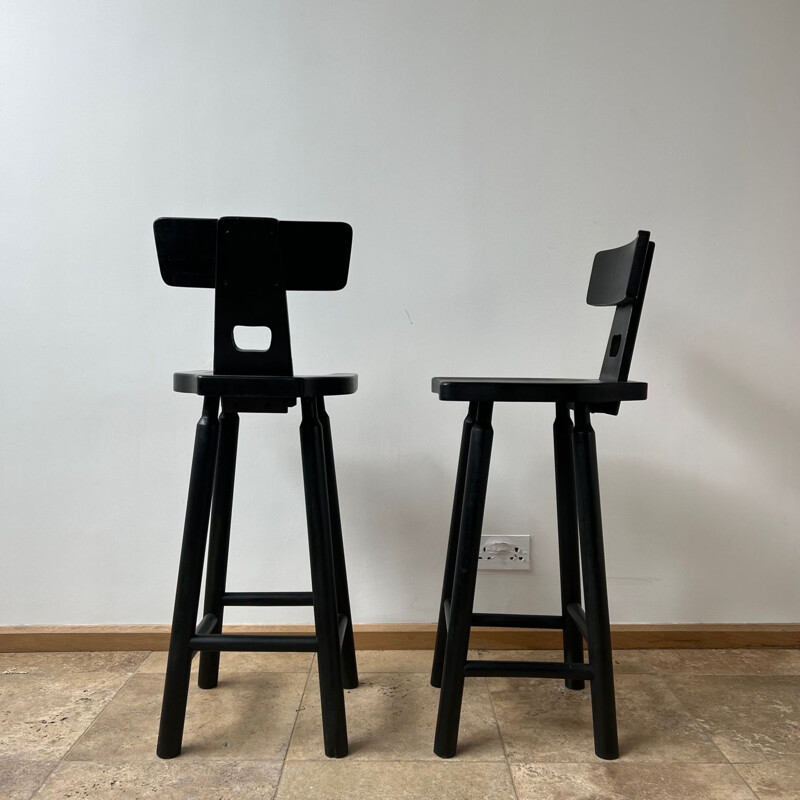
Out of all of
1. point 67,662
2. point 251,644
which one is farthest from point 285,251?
point 67,662

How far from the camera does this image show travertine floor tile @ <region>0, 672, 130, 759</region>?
139 centimetres

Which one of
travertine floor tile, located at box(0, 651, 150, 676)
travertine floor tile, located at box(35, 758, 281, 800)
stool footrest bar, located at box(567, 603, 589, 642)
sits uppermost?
stool footrest bar, located at box(567, 603, 589, 642)

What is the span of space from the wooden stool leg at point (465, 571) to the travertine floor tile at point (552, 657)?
0.52 metres

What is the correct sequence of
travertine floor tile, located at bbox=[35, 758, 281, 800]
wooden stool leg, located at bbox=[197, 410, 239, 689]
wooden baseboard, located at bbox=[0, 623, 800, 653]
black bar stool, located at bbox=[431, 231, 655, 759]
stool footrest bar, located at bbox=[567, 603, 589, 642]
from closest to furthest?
1. travertine floor tile, located at bbox=[35, 758, 281, 800]
2. black bar stool, located at bbox=[431, 231, 655, 759]
3. stool footrest bar, located at bbox=[567, 603, 589, 642]
4. wooden stool leg, located at bbox=[197, 410, 239, 689]
5. wooden baseboard, located at bbox=[0, 623, 800, 653]

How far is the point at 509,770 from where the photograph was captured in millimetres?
1300

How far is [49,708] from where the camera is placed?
155cm

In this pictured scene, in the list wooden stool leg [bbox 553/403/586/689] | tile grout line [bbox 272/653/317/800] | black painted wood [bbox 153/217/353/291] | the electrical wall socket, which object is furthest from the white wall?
black painted wood [bbox 153/217/353/291]

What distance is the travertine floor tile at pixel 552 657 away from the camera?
1.79 m

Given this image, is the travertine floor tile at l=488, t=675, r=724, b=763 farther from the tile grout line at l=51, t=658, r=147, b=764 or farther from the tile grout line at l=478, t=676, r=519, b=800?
the tile grout line at l=51, t=658, r=147, b=764

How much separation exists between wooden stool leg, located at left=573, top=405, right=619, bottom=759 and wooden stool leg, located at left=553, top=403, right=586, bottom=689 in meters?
0.22

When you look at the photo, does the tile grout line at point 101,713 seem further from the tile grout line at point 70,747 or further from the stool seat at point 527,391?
the stool seat at point 527,391

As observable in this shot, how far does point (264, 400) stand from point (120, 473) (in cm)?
78

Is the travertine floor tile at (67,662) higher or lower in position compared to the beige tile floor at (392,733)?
lower

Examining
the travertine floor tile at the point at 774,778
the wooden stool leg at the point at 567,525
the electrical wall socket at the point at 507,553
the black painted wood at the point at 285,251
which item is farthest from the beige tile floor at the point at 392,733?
the black painted wood at the point at 285,251
